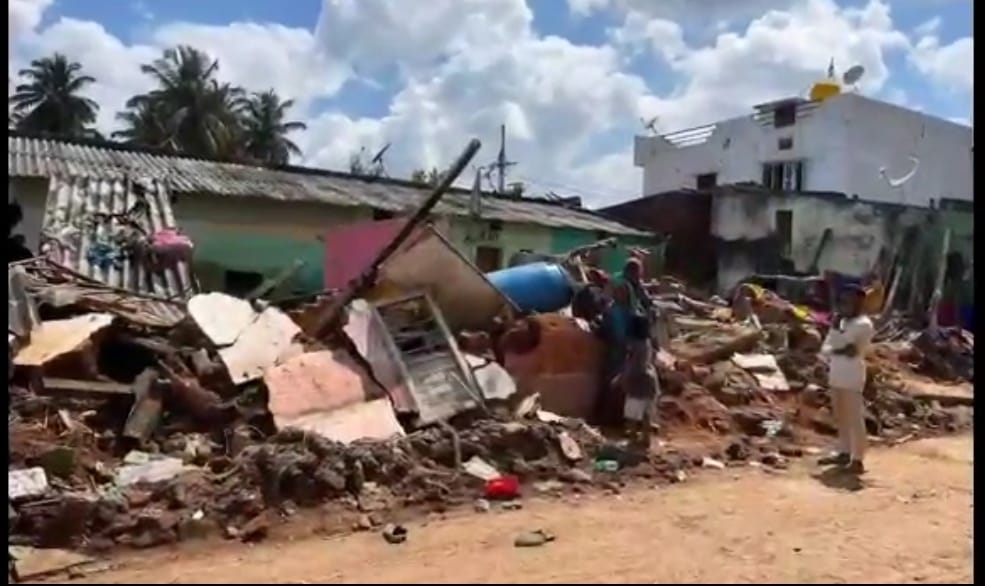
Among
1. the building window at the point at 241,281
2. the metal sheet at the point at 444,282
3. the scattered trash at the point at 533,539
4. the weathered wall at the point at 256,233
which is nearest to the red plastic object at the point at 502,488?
the scattered trash at the point at 533,539

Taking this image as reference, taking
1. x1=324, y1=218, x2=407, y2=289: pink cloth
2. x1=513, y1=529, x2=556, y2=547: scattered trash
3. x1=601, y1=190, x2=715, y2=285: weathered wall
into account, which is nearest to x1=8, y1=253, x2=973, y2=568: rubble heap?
x1=513, y1=529, x2=556, y2=547: scattered trash

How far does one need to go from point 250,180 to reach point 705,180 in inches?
595

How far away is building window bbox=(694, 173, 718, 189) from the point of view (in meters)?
27.1

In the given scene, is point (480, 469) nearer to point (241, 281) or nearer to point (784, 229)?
point (241, 281)

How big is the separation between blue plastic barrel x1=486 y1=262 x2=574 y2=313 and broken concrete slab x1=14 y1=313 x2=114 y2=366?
11.2 ft

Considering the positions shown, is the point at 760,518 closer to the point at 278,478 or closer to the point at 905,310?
the point at 278,478

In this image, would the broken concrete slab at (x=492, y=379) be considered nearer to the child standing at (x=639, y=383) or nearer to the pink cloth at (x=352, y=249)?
the child standing at (x=639, y=383)

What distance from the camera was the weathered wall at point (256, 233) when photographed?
14.6 metres

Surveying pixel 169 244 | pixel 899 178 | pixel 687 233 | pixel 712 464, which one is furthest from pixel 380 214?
pixel 899 178

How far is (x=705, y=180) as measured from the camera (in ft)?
→ 89.8

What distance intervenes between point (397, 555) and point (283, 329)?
10.3 feet

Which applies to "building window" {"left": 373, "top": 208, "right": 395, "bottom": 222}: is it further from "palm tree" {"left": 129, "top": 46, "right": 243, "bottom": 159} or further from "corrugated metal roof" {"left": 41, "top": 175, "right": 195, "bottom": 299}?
"palm tree" {"left": 129, "top": 46, "right": 243, "bottom": 159}

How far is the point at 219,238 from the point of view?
14.9 metres

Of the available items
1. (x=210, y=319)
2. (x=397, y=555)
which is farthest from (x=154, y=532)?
(x=210, y=319)
